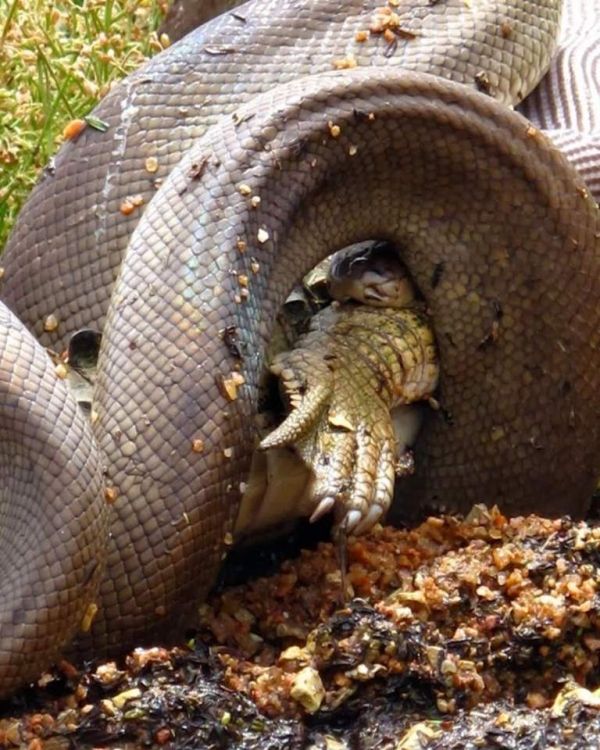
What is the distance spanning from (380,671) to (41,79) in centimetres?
258

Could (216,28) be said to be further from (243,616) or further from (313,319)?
(243,616)

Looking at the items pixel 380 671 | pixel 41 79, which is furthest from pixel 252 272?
pixel 41 79

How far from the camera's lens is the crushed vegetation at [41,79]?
4.75 m

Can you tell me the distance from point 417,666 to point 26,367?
3.23 feet

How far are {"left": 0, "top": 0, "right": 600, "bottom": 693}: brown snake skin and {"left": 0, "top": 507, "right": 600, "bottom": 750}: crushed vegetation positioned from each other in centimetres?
18

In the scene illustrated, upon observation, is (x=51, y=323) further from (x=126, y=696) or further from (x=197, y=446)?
(x=126, y=696)

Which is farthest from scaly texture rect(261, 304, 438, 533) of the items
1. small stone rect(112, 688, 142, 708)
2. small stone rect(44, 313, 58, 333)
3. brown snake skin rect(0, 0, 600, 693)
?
small stone rect(112, 688, 142, 708)

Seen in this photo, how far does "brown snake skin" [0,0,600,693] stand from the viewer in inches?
121

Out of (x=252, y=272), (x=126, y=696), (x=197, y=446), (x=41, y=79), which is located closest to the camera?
(x=126, y=696)

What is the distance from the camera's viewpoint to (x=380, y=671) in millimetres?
2875

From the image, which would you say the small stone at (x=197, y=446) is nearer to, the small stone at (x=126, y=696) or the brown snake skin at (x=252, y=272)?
the brown snake skin at (x=252, y=272)

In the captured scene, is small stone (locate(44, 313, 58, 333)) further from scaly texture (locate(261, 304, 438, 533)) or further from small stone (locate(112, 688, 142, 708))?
small stone (locate(112, 688, 142, 708))

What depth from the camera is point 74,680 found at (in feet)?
9.64

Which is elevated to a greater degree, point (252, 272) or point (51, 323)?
point (252, 272)
